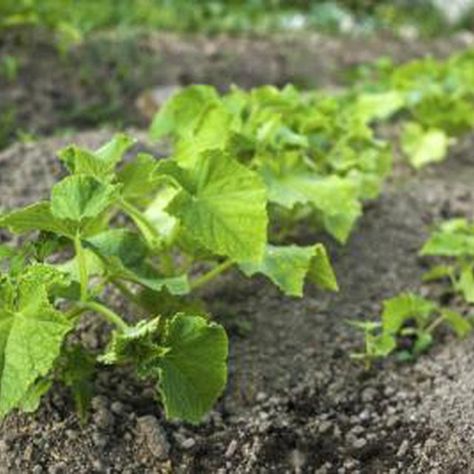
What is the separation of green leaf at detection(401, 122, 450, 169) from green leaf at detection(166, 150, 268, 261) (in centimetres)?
165

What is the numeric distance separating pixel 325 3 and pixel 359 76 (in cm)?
A: 227

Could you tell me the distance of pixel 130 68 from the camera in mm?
4910

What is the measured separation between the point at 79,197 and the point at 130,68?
2862mm

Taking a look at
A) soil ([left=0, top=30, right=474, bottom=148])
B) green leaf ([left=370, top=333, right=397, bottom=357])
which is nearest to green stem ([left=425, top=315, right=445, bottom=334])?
green leaf ([left=370, top=333, right=397, bottom=357])

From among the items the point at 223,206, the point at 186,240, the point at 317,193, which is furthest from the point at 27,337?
the point at 317,193

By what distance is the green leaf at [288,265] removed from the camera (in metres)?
2.48

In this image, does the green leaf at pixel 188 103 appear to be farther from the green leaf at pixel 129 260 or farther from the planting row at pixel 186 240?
the green leaf at pixel 129 260

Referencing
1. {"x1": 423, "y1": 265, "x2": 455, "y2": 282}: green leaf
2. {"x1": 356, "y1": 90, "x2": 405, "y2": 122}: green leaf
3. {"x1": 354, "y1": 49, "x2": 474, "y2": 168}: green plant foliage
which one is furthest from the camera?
{"x1": 354, "y1": 49, "x2": 474, "y2": 168}: green plant foliage

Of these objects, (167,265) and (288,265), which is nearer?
(288,265)

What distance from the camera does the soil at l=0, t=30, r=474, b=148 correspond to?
4.44 metres

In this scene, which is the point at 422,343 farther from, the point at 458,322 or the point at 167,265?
the point at 167,265

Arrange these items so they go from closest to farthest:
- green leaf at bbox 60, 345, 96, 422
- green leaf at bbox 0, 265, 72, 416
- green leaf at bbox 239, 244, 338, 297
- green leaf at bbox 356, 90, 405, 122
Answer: green leaf at bbox 0, 265, 72, 416 < green leaf at bbox 60, 345, 96, 422 < green leaf at bbox 239, 244, 338, 297 < green leaf at bbox 356, 90, 405, 122

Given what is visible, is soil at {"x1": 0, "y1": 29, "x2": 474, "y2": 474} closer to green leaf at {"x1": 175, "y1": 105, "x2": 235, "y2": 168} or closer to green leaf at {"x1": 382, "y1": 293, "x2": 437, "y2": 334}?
green leaf at {"x1": 382, "y1": 293, "x2": 437, "y2": 334}

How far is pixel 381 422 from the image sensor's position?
2.46 m
